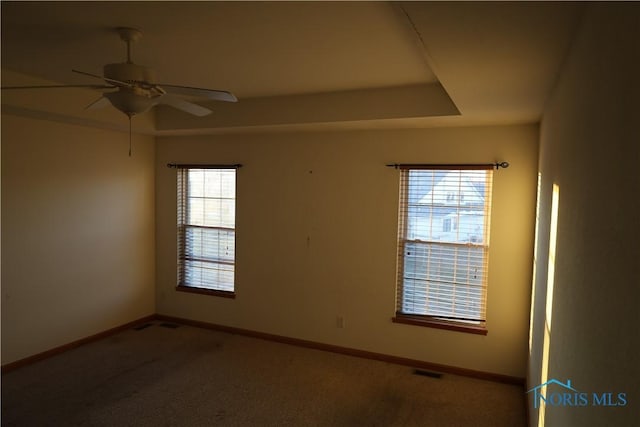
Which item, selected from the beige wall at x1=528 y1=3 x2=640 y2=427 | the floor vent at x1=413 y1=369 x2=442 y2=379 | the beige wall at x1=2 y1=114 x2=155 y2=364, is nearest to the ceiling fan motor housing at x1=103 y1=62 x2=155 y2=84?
the beige wall at x1=528 y1=3 x2=640 y2=427

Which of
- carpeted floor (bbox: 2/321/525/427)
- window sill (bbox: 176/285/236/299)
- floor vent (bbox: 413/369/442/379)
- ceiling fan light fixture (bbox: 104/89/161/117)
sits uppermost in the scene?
ceiling fan light fixture (bbox: 104/89/161/117)

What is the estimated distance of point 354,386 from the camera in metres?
3.87

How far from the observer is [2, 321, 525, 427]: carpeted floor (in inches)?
130

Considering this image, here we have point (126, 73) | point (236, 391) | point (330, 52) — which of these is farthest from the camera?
point (236, 391)

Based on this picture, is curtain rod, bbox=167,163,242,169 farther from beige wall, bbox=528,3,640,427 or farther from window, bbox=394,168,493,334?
beige wall, bbox=528,3,640,427

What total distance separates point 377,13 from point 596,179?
4.83 feet

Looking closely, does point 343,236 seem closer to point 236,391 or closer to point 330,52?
point 236,391

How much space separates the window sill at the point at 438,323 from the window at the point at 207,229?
6.91ft

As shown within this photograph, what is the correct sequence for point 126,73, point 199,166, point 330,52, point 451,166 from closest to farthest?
point 126,73 < point 330,52 < point 451,166 < point 199,166

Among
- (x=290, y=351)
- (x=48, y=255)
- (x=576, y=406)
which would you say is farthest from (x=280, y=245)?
(x=576, y=406)

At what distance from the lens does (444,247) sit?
4168mm

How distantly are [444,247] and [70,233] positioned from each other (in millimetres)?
3862

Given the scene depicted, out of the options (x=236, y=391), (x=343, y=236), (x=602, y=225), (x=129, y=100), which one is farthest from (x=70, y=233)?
(x=602, y=225)

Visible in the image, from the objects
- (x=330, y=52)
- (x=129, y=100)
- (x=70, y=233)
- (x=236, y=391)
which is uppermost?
(x=330, y=52)
